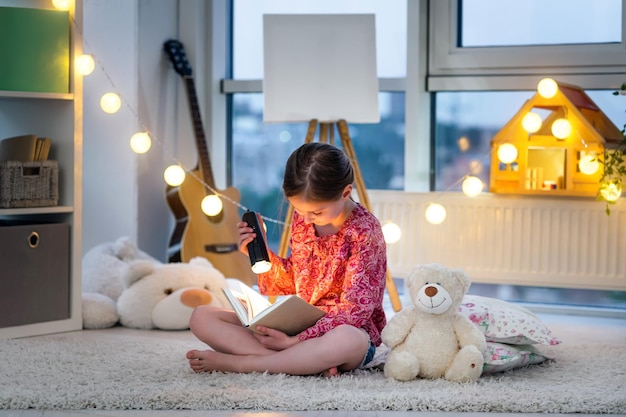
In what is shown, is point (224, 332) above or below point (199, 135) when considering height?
below

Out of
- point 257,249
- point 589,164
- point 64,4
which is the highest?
point 64,4

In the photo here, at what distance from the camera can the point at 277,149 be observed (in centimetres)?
415

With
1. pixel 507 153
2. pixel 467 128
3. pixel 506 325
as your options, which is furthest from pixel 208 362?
pixel 467 128

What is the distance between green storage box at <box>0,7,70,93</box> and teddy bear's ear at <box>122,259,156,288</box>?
0.64 meters

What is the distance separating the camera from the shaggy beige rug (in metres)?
2.02

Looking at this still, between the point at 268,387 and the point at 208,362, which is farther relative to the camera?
the point at 208,362

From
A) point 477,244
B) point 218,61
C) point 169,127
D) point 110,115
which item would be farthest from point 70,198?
point 477,244

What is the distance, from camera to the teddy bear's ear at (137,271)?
10.6 ft

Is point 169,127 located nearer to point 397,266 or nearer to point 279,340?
point 397,266

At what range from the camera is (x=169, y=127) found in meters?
4.05

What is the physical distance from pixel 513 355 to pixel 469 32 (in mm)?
1787

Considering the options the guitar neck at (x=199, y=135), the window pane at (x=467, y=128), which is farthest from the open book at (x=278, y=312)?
the window pane at (x=467, y=128)

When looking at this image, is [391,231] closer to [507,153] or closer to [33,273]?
[507,153]

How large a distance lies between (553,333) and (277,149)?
1.57 metres
